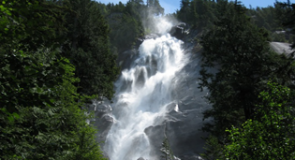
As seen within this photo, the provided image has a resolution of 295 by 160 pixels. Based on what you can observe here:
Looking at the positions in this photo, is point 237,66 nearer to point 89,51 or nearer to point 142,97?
point 89,51

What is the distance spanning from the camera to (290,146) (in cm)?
652

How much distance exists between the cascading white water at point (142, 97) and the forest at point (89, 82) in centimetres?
1310

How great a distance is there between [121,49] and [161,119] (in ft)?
105

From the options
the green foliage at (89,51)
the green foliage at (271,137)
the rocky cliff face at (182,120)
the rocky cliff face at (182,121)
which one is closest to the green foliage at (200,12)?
the rocky cliff face at (182,120)

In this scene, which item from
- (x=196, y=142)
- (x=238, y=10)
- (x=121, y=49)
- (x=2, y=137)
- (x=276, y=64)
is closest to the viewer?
(x=2, y=137)

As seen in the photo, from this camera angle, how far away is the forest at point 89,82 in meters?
3.10

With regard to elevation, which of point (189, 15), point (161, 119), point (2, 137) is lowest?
point (2, 137)

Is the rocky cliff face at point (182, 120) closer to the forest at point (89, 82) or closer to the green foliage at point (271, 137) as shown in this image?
the forest at point (89, 82)

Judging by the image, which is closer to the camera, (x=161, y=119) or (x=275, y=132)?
(x=275, y=132)

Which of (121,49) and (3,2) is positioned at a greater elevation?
(121,49)

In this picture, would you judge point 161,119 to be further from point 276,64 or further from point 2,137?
point 2,137

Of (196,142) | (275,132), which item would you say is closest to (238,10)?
(275,132)

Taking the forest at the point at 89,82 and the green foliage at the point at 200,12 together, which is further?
the green foliage at the point at 200,12

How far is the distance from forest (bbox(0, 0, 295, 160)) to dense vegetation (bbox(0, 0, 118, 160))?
2 cm
